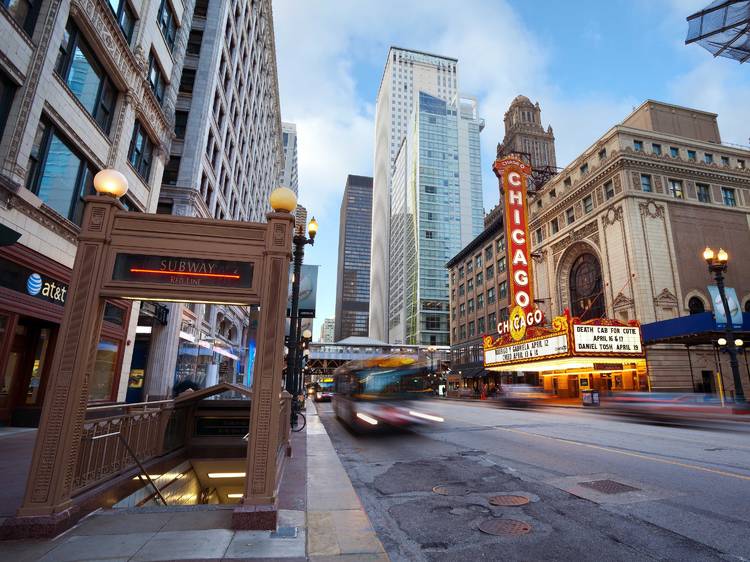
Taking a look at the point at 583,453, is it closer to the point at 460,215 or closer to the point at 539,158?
the point at 460,215

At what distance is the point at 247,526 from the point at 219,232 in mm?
4022

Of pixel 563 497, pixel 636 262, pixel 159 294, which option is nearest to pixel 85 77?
pixel 159 294

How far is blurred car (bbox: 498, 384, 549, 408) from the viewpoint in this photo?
37625 millimetres

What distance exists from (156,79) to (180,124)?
8.04 meters

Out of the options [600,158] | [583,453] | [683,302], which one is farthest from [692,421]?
[600,158]

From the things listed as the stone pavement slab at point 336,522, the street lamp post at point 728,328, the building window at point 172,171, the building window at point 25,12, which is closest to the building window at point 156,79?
the building window at point 172,171

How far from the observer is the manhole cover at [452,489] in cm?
741

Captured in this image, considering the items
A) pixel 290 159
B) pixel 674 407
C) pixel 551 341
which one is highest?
pixel 290 159

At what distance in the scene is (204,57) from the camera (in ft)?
98.0

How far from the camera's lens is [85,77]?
14.8 m

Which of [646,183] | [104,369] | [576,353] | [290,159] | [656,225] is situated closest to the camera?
[104,369]

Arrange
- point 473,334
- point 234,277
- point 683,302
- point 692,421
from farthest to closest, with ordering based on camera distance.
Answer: point 473,334, point 683,302, point 692,421, point 234,277

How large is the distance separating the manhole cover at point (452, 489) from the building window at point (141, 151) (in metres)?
18.6

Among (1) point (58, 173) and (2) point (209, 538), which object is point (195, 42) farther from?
(2) point (209, 538)
